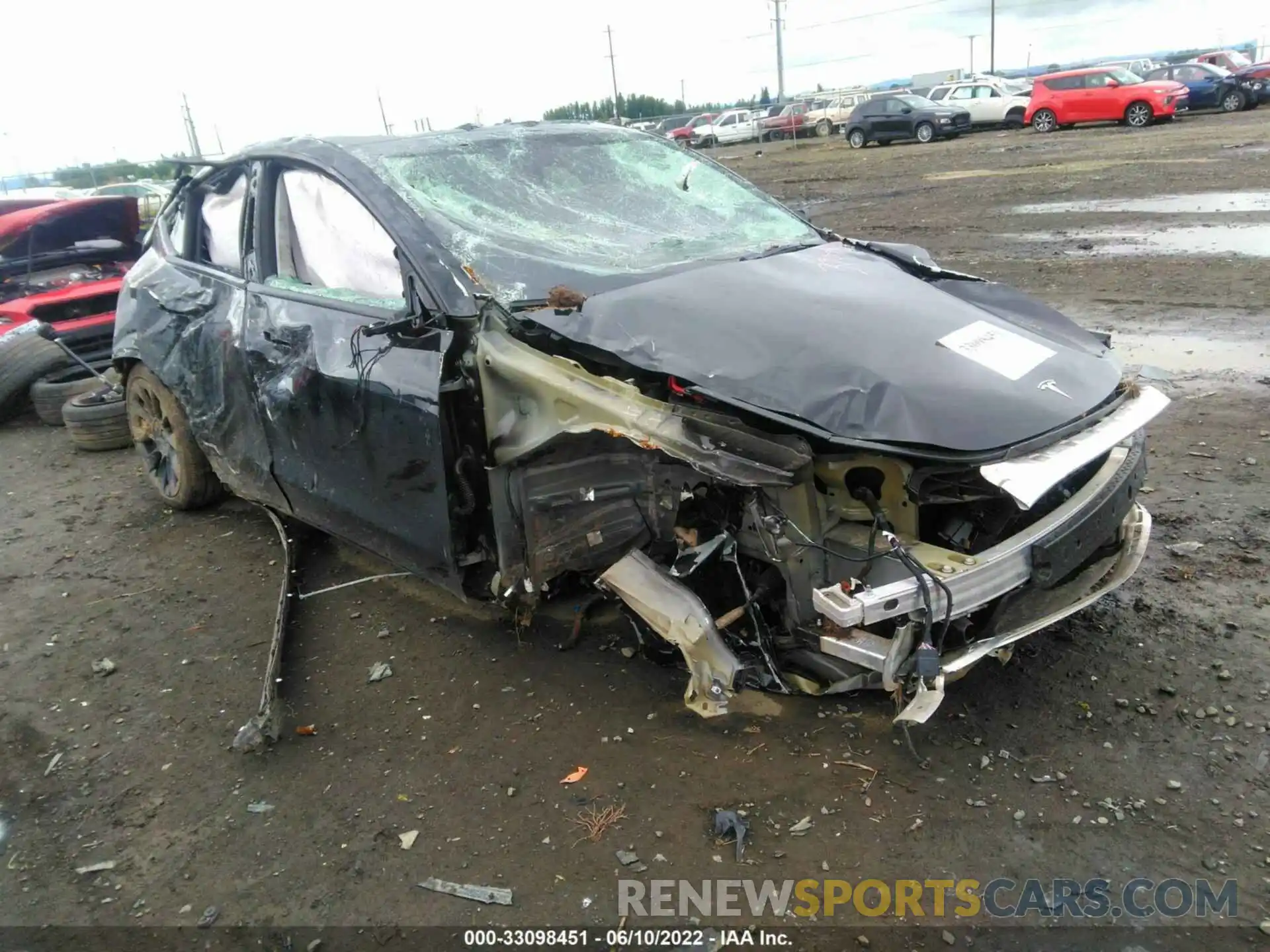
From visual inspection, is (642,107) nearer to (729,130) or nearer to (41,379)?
(729,130)

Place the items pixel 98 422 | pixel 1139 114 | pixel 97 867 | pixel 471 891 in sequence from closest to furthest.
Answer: pixel 471 891
pixel 97 867
pixel 98 422
pixel 1139 114

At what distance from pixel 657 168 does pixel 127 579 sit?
313 centimetres

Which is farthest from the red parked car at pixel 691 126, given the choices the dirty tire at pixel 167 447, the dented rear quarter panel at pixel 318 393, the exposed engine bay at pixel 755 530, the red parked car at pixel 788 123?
the exposed engine bay at pixel 755 530

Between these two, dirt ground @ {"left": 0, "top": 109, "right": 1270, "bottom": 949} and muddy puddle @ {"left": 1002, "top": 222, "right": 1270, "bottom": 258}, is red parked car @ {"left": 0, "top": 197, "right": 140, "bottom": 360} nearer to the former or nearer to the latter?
dirt ground @ {"left": 0, "top": 109, "right": 1270, "bottom": 949}

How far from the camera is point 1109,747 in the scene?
8.96 feet

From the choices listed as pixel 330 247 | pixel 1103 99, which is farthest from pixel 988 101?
pixel 330 247

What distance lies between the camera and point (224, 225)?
4371mm

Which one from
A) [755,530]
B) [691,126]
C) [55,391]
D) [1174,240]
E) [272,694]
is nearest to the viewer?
[755,530]

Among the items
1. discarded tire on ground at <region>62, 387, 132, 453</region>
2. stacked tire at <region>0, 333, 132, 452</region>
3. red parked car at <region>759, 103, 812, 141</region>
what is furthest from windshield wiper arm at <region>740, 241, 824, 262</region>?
red parked car at <region>759, 103, 812, 141</region>

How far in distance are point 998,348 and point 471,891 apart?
216cm

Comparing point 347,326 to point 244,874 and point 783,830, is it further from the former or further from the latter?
point 783,830

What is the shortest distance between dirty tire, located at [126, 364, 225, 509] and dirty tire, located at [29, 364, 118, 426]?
2296 millimetres

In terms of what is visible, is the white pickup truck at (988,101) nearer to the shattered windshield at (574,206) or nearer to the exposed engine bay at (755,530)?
the shattered windshield at (574,206)

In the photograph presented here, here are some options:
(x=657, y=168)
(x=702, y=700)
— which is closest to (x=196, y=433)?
(x=657, y=168)
